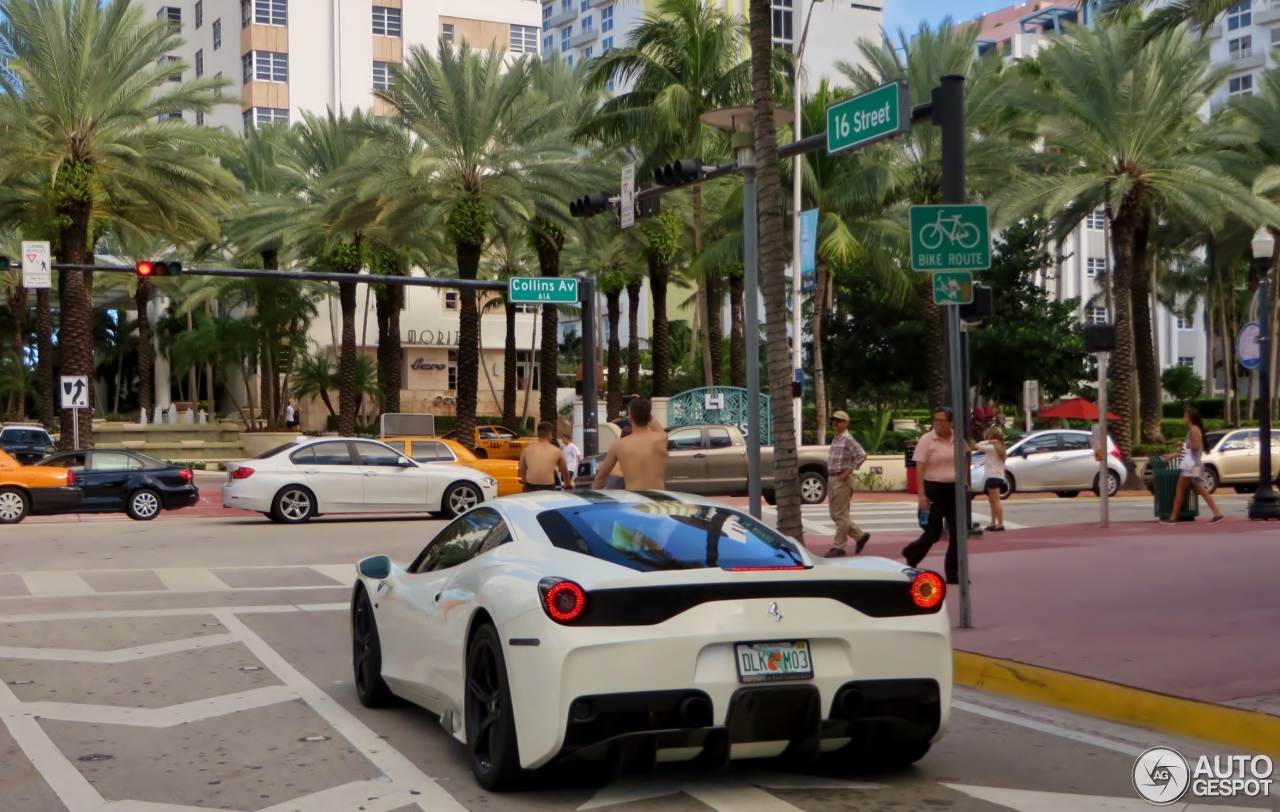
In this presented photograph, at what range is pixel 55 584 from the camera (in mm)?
15680

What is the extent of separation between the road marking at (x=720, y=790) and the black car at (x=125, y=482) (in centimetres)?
2220

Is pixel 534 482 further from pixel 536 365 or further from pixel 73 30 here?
pixel 536 365

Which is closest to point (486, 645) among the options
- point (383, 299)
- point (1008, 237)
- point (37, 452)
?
point (37, 452)

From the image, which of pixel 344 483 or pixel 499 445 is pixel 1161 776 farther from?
pixel 499 445

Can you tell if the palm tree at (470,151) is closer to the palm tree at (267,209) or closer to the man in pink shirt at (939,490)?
the palm tree at (267,209)

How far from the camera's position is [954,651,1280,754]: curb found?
732cm

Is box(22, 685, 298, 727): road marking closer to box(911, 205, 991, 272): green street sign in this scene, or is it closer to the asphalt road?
the asphalt road

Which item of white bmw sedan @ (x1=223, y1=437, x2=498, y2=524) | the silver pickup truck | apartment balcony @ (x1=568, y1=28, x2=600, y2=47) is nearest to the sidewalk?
white bmw sedan @ (x1=223, y1=437, x2=498, y2=524)

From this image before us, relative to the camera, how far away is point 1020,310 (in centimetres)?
5531

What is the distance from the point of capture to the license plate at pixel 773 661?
5941 millimetres

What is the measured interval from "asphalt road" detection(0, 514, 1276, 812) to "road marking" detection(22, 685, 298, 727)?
0.07 ft

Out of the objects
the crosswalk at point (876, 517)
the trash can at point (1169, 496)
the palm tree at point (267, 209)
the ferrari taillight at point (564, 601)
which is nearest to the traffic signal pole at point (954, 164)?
the ferrari taillight at point (564, 601)

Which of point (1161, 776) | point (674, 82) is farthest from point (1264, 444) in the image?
point (674, 82)

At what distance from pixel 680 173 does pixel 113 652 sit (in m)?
10.1
